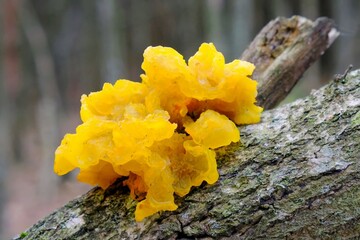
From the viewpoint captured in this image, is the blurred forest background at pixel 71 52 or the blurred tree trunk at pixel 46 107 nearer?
the blurred forest background at pixel 71 52

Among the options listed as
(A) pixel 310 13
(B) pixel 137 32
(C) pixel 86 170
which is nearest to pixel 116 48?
(A) pixel 310 13

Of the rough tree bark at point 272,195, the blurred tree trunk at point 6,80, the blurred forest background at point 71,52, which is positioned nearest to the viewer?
the rough tree bark at point 272,195

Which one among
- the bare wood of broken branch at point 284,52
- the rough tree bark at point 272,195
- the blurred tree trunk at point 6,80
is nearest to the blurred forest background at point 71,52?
the blurred tree trunk at point 6,80

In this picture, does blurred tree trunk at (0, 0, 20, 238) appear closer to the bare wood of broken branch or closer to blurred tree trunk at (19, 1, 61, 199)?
blurred tree trunk at (19, 1, 61, 199)

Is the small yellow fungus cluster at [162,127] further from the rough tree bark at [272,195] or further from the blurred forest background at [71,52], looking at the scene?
the blurred forest background at [71,52]

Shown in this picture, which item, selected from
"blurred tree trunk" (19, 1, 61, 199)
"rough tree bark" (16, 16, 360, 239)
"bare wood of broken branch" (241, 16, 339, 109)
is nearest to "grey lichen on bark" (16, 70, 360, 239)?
"rough tree bark" (16, 16, 360, 239)

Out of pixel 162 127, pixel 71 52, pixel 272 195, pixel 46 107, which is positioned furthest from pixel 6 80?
pixel 272 195
